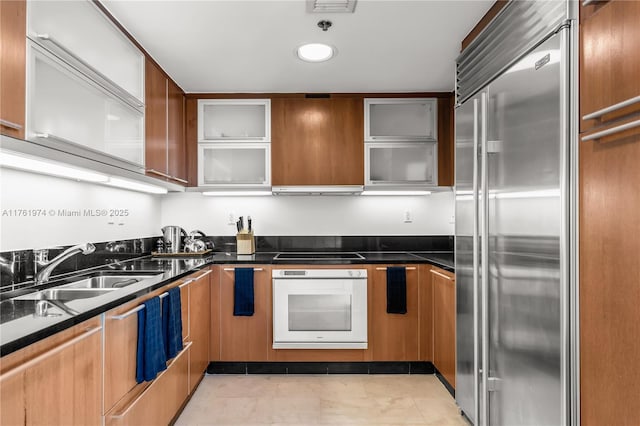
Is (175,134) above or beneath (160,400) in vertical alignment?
above

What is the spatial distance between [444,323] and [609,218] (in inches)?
69.7

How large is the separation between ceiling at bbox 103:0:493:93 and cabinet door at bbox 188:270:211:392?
60.0 inches

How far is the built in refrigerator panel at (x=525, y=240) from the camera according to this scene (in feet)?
4.81

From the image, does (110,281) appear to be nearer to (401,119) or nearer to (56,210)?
(56,210)

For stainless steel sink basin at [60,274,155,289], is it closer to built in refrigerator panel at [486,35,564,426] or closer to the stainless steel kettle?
the stainless steel kettle

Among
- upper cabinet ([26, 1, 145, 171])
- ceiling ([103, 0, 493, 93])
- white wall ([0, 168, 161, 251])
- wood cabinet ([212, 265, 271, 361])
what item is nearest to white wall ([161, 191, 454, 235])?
Result: white wall ([0, 168, 161, 251])

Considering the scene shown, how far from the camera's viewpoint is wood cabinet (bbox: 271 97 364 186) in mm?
3484

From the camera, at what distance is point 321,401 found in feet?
8.82

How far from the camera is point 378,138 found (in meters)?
3.46

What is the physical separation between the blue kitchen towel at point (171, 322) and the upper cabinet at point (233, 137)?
4.77 feet

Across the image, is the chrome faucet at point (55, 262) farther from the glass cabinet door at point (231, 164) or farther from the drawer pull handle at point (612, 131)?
the drawer pull handle at point (612, 131)

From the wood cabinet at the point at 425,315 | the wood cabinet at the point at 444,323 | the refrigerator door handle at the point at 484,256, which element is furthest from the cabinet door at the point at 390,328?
the refrigerator door handle at the point at 484,256

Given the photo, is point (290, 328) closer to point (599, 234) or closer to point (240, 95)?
point (240, 95)

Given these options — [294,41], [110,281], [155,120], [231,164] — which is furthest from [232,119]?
[110,281]
